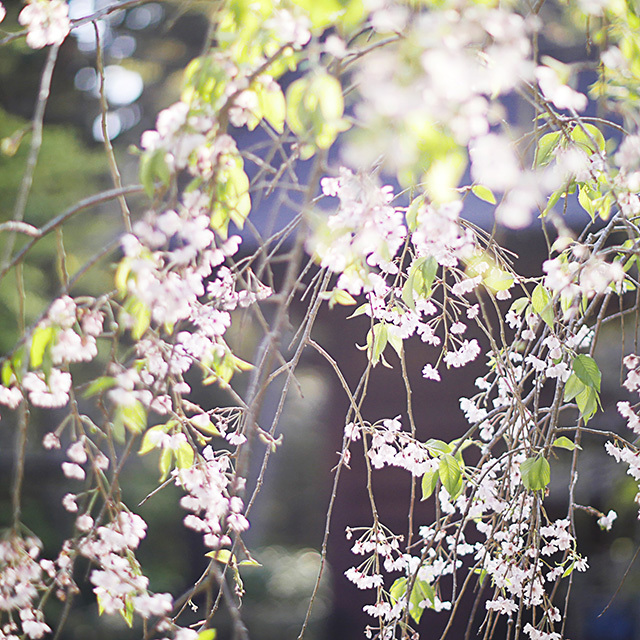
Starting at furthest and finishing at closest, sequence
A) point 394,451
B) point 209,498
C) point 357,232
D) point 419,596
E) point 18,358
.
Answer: point 419,596
point 394,451
point 209,498
point 357,232
point 18,358

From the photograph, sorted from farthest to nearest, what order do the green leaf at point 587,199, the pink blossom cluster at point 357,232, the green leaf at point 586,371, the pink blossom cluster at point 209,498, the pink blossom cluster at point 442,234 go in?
the green leaf at point 587,199
the green leaf at point 586,371
the pink blossom cluster at point 209,498
the pink blossom cluster at point 442,234
the pink blossom cluster at point 357,232

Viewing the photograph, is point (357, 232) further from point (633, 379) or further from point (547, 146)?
point (633, 379)

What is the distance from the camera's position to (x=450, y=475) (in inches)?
44.9

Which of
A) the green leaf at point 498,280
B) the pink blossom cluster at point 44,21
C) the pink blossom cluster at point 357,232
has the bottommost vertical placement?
the green leaf at point 498,280

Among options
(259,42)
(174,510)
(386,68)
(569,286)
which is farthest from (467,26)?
(174,510)

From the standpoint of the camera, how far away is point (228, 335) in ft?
17.1

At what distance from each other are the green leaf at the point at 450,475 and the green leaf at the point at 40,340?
0.66 meters

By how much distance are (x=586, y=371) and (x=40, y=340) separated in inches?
31.8

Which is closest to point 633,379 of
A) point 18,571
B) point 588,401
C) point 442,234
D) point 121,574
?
point 588,401

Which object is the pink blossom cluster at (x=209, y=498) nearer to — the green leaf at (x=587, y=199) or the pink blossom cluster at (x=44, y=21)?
the pink blossom cluster at (x=44, y=21)

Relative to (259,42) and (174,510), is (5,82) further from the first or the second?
(259,42)

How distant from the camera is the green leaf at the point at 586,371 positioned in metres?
1.11

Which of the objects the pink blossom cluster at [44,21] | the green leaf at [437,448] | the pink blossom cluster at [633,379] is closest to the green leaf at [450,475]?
the green leaf at [437,448]

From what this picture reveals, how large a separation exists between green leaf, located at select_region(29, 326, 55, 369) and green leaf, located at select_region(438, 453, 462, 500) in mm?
656
